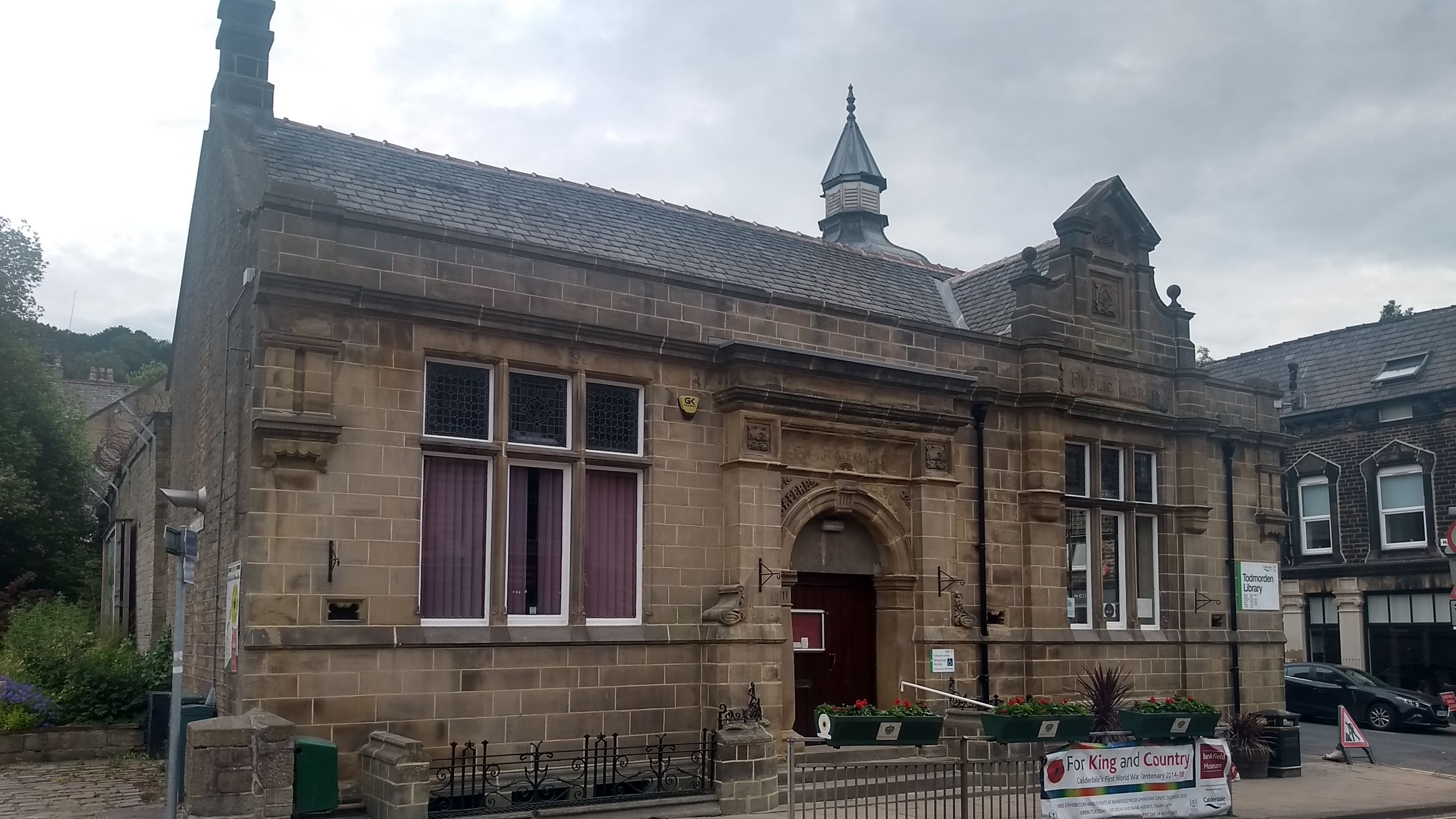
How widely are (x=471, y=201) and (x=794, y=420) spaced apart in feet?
17.3

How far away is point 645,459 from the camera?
14.4 m

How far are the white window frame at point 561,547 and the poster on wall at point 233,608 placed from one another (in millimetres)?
2706

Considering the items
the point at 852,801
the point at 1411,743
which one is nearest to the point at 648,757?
the point at 852,801

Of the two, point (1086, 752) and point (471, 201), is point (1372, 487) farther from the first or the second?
point (471, 201)

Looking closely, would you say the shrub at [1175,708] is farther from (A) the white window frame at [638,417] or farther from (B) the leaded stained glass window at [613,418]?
(B) the leaded stained glass window at [613,418]

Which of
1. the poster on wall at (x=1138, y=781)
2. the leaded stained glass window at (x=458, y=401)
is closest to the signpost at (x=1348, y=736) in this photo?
the poster on wall at (x=1138, y=781)

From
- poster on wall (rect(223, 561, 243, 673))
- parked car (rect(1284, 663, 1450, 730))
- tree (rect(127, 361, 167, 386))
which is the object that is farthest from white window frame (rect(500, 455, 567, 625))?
tree (rect(127, 361, 167, 386))

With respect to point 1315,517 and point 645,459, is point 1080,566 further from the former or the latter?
point 1315,517

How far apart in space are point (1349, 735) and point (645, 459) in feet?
40.9

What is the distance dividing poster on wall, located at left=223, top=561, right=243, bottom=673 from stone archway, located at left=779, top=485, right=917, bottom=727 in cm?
669

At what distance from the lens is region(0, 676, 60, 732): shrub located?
52.6 ft

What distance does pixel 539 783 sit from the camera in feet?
40.3

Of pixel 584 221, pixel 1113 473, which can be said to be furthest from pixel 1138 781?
pixel 584 221

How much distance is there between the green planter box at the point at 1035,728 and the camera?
13.0m
